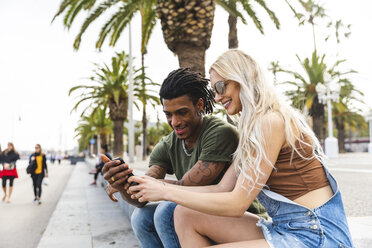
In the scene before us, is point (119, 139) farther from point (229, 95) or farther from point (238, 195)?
point (238, 195)

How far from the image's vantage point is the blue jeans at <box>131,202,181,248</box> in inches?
78.9

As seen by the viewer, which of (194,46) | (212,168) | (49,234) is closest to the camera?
(212,168)

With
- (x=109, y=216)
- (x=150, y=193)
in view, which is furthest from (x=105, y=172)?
(x=109, y=216)

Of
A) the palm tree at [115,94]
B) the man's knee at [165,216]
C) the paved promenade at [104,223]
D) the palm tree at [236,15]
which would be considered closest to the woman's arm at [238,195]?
the man's knee at [165,216]

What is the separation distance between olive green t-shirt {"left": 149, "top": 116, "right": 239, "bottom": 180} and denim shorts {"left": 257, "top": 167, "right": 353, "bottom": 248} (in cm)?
51

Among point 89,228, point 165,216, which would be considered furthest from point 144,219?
point 89,228

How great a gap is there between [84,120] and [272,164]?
41.7 meters

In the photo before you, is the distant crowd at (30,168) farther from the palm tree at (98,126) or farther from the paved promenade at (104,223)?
the palm tree at (98,126)

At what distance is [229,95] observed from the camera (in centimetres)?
180

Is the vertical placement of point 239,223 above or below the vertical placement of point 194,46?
below

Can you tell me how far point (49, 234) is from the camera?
210 inches

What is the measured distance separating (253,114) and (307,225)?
561 mm

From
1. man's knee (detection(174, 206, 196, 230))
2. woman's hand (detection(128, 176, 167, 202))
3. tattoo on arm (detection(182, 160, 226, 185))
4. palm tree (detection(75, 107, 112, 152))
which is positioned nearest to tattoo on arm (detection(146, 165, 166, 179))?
tattoo on arm (detection(182, 160, 226, 185))

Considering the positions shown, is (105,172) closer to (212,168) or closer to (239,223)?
(212,168)
